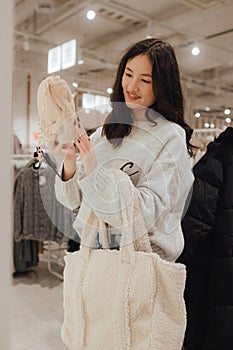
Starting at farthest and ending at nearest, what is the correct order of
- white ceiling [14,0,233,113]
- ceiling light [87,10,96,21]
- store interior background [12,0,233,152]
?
ceiling light [87,10,96,21] → white ceiling [14,0,233,113] → store interior background [12,0,233,152]

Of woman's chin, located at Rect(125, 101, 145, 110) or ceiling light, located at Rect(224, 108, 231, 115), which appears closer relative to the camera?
woman's chin, located at Rect(125, 101, 145, 110)

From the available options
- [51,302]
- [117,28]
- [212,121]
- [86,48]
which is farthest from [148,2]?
[51,302]

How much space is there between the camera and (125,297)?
584 mm

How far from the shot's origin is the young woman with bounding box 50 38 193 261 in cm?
58

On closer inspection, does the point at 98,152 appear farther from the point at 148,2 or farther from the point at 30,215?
the point at 148,2

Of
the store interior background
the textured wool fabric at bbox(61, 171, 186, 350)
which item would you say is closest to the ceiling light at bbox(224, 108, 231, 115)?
the store interior background

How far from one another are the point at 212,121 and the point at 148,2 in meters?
0.88

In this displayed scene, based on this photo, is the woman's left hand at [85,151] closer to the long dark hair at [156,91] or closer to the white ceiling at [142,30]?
the long dark hair at [156,91]

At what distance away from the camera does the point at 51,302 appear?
89 centimetres

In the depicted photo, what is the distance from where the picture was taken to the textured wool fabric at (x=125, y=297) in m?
0.58

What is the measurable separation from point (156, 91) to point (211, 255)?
1.75 ft

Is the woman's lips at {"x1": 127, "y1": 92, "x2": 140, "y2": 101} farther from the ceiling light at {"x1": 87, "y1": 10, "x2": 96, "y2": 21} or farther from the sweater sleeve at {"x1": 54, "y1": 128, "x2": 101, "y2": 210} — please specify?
the ceiling light at {"x1": 87, "y1": 10, "x2": 96, "y2": 21}

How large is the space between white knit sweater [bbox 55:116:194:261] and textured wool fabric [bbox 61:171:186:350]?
0.02m

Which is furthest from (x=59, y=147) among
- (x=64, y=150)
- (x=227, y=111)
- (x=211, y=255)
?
(x=227, y=111)
